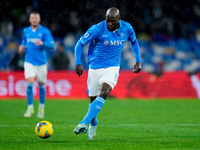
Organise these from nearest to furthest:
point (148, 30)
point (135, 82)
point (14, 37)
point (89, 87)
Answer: point (89, 87) < point (135, 82) < point (14, 37) < point (148, 30)

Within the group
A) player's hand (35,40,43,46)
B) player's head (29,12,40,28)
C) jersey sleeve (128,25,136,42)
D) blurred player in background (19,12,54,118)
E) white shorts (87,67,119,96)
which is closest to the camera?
white shorts (87,67,119,96)

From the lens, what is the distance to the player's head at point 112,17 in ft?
22.4

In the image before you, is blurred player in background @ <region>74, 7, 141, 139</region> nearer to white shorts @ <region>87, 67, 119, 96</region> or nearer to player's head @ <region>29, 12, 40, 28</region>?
white shorts @ <region>87, 67, 119, 96</region>

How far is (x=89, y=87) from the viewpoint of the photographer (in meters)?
7.25

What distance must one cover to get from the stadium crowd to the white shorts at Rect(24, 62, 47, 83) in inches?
374

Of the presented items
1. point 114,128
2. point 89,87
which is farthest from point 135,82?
point 89,87

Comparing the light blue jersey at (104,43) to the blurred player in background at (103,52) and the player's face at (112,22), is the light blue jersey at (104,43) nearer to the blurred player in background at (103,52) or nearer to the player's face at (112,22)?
the blurred player in background at (103,52)

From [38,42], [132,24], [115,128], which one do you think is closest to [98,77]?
[115,128]

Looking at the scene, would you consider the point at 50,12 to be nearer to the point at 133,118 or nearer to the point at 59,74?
the point at 59,74

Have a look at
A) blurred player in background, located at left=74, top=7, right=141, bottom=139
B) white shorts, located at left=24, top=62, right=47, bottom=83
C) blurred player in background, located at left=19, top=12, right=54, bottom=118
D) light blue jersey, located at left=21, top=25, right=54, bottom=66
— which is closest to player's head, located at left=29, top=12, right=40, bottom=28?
blurred player in background, located at left=19, top=12, right=54, bottom=118

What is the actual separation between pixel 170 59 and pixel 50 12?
6388 mm

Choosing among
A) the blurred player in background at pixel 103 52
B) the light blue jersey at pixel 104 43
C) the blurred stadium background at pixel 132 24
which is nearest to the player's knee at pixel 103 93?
the blurred player in background at pixel 103 52

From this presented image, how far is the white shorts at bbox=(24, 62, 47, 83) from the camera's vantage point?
36.4 ft

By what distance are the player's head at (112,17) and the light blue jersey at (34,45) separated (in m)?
4.39
